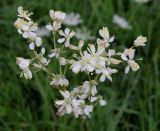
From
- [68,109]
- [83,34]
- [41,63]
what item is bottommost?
[68,109]

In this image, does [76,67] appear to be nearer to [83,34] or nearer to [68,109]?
[68,109]

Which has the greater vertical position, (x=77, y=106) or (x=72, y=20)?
(x=72, y=20)

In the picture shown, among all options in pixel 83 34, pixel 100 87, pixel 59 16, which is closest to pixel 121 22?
pixel 83 34

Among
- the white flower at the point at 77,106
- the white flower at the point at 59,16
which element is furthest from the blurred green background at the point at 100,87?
the white flower at the point at 59,16

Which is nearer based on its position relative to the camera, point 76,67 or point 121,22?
point 76,67

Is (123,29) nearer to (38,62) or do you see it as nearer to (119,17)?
(119,17)

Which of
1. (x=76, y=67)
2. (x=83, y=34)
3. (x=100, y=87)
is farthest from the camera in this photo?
(x=83, y=34)

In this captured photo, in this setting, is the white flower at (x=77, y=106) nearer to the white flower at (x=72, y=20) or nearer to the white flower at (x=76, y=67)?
the white flower at (x=76, y=67)
